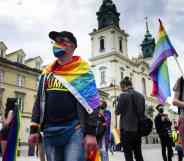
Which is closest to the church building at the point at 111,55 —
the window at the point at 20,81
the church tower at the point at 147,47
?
the church tower at the point at 147,47

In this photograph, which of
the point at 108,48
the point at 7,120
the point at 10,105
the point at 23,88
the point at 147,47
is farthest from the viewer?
the point at 147,47

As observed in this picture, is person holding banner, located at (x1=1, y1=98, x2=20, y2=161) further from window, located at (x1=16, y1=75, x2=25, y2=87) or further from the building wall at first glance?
window, located at (x1=16, y1=75, x2=25, y2=87)

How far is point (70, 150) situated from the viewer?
3270 mm

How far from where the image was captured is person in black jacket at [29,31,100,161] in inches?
129

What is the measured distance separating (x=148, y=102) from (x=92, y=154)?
78310mm

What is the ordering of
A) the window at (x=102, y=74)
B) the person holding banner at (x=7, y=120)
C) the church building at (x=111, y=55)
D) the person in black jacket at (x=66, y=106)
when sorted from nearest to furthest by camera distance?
1. the person in black jacket at (x=66, y=106)
2. the person holding banner at (x=7, y=120)
3. the church building at (x=111, y=55)
4. the window at (x=102, y=74)

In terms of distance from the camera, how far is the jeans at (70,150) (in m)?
3.25

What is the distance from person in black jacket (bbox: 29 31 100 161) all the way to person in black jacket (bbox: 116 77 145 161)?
2.77 metres

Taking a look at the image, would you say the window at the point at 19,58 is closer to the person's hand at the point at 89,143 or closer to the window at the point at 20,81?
the window at the point at 20,81

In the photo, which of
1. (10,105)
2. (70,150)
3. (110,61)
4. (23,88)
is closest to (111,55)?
(110,61)

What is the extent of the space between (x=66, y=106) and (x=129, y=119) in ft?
9.72

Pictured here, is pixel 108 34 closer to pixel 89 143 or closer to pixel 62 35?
pixel 62 35

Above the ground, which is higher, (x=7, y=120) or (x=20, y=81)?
(x=20, y=81)

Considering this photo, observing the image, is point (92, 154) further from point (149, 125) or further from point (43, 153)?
point (149, 125)
